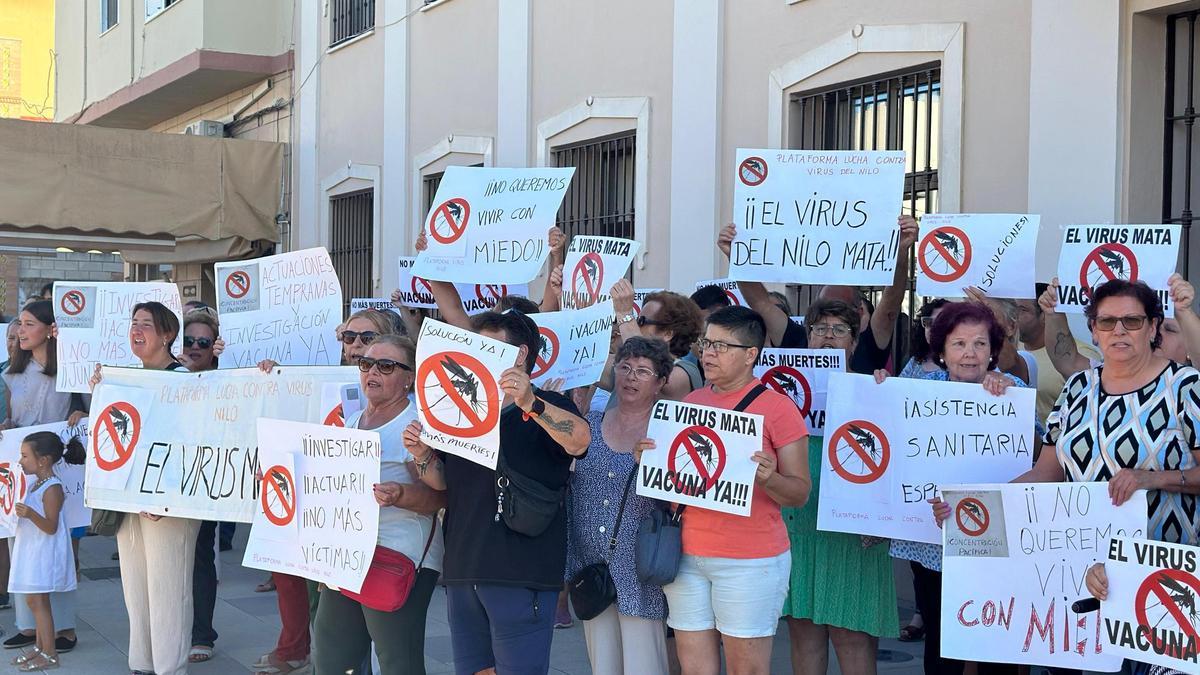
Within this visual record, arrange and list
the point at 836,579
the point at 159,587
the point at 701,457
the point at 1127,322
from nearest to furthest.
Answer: the point at 1127,322 → the point at 701,457 → the point at 836,579 → the point at 159,587

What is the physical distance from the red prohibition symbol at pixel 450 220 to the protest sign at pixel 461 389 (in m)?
2.89

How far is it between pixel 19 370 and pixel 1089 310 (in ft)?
20.2

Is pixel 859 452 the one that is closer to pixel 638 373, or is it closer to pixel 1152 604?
pixel 638 373

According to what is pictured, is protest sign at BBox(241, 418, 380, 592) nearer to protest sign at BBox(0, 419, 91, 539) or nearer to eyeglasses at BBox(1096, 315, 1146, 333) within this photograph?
protest sign at BBox(0, 419, 91, 539)

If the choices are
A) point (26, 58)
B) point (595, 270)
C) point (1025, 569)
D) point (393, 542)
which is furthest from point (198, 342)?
point (26, 58)

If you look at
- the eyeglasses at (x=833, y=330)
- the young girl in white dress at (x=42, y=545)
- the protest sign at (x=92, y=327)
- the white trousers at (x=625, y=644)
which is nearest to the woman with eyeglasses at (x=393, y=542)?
the white trousers at (x=625, y=644)

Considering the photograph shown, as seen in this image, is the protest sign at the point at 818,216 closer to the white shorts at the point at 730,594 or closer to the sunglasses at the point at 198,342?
the white shorts at the point at 730,594

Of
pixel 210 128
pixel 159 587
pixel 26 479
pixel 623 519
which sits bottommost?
pixel 159 587

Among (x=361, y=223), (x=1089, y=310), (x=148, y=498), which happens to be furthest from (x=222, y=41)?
(x=1089, y=310)

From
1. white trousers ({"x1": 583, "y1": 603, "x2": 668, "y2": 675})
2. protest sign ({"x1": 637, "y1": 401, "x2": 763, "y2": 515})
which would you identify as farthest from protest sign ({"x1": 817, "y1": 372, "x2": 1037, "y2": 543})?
white trousers ({"x1": 583, "y1": 603, "x2": 668, "y2": 675})

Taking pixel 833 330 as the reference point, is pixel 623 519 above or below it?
below

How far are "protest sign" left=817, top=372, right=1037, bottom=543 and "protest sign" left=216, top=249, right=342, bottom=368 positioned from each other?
3.07m

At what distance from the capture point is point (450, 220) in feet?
24.3

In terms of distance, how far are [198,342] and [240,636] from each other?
5.60ft
